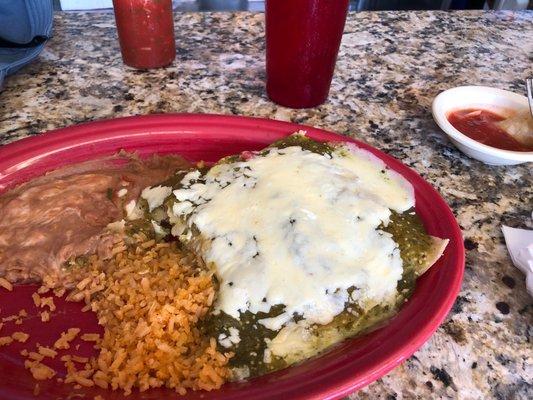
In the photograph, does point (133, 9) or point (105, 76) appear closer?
point (133, 9)

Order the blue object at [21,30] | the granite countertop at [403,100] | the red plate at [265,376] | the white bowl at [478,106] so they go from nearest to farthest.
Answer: the red plate at [265,376], the granite countertop at [403,100], the white bowl at [478,106], the blue object at [21,30]

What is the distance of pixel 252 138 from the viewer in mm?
1197

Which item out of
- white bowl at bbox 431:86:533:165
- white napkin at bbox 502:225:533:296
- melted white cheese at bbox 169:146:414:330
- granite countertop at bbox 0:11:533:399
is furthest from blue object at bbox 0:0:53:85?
white napkin at bbox 502:225:533:296

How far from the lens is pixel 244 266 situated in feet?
2.73

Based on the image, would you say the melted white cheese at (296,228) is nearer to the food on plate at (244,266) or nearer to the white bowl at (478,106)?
the food on plate at (244,266)

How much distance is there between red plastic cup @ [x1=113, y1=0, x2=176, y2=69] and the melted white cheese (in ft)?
2.21

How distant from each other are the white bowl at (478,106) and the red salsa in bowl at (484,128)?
22 mm

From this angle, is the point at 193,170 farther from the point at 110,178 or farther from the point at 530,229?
the point at 530,229

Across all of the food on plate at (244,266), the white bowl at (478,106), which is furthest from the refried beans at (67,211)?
the white bowl at (478,106)

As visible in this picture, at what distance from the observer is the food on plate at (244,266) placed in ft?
2.60

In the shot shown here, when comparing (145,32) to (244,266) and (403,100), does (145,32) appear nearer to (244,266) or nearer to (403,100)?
(403,100)

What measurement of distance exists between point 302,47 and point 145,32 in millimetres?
506

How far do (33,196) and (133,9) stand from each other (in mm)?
684

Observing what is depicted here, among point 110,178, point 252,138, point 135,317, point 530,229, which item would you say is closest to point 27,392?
point 135,317
